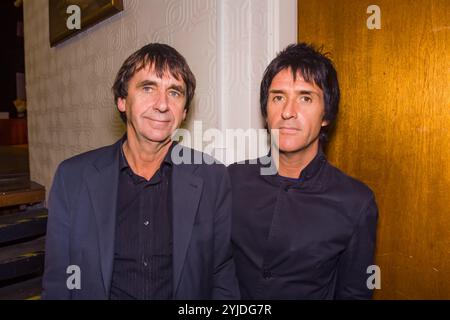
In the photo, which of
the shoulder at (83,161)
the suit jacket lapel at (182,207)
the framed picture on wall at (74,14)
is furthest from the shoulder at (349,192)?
the framed picture on wall at (74,14)

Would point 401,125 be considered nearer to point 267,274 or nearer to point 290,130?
point 290,130

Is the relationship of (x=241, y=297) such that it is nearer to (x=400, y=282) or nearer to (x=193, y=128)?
(x=400, y=282)

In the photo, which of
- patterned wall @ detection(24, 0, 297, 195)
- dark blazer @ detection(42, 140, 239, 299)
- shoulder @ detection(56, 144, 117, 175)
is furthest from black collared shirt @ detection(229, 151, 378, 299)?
shoulder @ detection(56, 144, 117, 175)

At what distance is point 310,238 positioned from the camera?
3.87ft

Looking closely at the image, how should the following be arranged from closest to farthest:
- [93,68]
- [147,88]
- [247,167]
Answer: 1. [147,88]
2. [247,167]
3. [93,68]

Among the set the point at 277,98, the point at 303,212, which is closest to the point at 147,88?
the point at 277,98

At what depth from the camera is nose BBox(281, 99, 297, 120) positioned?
1.16 m

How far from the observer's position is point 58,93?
272cm

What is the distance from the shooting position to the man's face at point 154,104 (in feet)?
4.00

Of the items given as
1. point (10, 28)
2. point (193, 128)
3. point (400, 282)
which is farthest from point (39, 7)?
point (10, 28)

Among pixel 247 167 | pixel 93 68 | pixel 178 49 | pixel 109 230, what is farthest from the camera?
pixel 93 68

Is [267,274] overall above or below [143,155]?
below

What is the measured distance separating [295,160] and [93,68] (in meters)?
1.59

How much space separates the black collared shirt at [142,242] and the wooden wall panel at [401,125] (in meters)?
0.76
